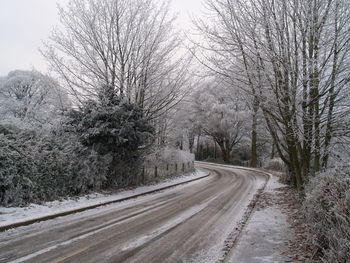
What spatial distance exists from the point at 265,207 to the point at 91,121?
927 cm

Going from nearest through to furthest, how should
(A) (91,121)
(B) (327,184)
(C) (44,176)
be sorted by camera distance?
(B) (327,184), (C) (44,176), (A) (91,121)

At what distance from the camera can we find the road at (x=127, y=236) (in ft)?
18.5

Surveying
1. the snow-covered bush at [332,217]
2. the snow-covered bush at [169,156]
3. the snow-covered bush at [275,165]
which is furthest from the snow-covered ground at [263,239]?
the snow-covered bush at [275,165]

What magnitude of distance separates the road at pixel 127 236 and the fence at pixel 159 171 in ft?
25.1

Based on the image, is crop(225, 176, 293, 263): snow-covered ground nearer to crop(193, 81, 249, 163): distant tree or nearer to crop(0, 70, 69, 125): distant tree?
crop(0, 70, 69, 125): distant tree

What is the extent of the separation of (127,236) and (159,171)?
15.0 meters

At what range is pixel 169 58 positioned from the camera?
18984 millimetres

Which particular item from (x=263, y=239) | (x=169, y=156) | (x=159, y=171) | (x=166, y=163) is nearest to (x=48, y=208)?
(x=263, y=239)

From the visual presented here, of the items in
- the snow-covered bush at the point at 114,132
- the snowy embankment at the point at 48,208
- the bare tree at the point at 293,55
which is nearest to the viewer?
the snowy embankment at the point at 48,208

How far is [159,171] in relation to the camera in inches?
865

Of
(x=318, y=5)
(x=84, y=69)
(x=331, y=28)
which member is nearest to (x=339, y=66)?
(x=331, y=28)

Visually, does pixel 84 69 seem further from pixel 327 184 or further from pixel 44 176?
pixel 327 184

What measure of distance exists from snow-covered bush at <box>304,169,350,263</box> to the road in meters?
2.12

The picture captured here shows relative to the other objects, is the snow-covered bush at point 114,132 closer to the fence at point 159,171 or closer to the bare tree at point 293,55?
the fence at point 159,171
